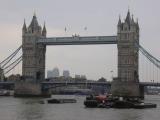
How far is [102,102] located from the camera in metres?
81.5

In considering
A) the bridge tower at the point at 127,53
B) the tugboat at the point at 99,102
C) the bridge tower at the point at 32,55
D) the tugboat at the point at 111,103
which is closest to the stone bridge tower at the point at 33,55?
the bridge tower at the point at 32,55

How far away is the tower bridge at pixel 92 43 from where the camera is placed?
124625 millimetres

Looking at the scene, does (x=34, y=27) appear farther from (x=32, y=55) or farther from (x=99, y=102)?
(x=99, y=102)

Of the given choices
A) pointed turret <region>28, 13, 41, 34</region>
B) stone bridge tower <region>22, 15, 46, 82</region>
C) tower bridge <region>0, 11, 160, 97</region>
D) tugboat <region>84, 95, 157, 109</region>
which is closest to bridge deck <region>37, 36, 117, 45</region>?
tower bridge <region>0, 11, 160, 97</region>

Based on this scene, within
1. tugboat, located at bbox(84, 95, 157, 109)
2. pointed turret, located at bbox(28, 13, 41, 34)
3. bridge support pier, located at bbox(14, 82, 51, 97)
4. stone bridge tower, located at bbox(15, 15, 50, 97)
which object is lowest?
tugboat, located at bbox(84, 95, 157, 109)

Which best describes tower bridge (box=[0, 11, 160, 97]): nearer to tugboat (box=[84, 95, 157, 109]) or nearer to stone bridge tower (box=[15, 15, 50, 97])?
stone bridge tower (box=[15, 15, 50, 97])

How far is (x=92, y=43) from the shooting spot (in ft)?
418

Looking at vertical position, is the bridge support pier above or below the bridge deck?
below

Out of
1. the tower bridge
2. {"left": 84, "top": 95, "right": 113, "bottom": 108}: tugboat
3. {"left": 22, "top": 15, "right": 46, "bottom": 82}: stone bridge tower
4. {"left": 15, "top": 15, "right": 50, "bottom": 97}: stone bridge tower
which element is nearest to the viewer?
{"left": 84, "top": 95, "right": 113, "bottom": 108}: tugboat

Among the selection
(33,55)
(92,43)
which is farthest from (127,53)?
(33,55)

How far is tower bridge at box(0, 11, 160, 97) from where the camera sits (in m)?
125

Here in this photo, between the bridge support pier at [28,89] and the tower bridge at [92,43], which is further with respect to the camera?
the bridge support pier at [28,89]

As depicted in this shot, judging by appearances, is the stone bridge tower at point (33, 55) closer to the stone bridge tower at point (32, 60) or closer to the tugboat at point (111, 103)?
the stone bridge tower at point (32, 60)

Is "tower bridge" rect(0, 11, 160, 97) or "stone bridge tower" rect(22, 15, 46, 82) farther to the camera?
"stone bridge tower" rect(22, 15, 46, 82)
